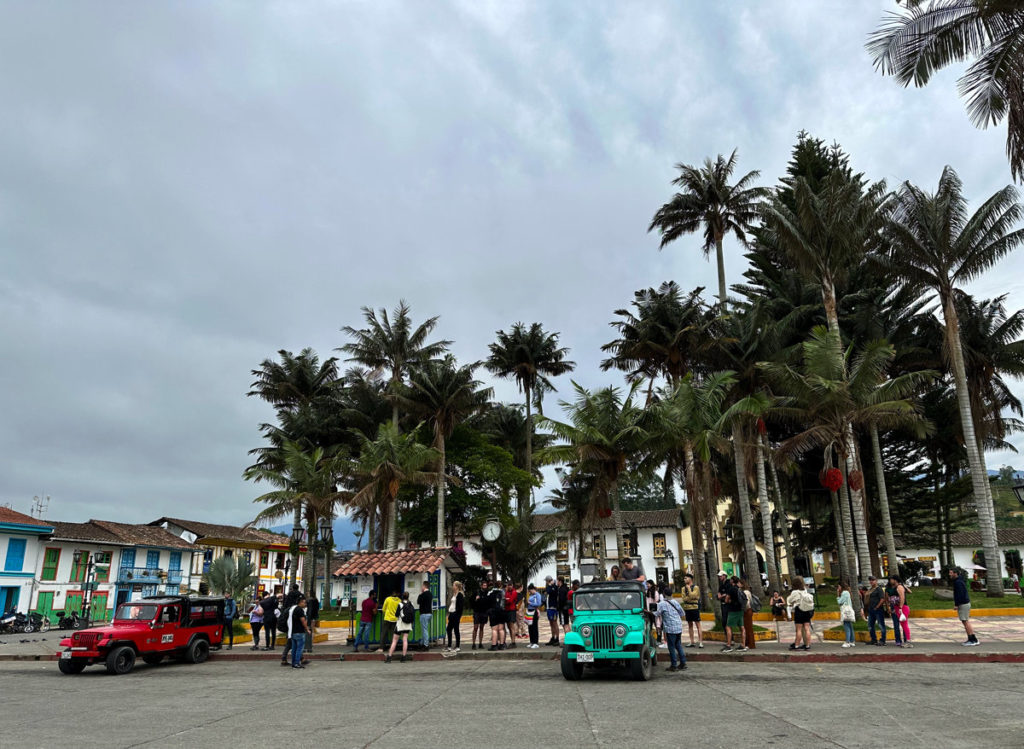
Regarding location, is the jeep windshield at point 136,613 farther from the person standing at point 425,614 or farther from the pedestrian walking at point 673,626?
the pedestrian walking at point 673,626

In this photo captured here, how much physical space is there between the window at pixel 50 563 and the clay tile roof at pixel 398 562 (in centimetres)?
3757

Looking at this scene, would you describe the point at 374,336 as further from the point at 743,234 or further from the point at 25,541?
the point at 25,541

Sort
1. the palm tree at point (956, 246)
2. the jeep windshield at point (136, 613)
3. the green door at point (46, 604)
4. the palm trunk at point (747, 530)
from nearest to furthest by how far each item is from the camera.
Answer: the jeep windshield at point (136, 613) → the palm tree at point (956, 246) → the palm trunk at point (747, 530) → the green door at point (46, 604)

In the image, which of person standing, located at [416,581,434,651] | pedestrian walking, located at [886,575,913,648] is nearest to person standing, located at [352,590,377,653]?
person standing, located at [416,581,434,651]

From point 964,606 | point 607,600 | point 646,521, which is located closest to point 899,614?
point 964,606

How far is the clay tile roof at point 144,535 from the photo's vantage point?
5294 cm

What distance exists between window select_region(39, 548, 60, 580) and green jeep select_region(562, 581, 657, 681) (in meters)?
46.9

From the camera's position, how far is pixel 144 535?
184 feet

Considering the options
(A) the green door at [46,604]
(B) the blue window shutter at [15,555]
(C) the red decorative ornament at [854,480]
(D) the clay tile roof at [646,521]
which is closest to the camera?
(C) the red decorative ornament at [854,480]

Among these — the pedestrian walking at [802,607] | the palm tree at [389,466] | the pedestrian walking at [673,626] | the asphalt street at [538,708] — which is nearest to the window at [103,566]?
the palm tree at [389,466]

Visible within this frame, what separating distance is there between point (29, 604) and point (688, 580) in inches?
1835

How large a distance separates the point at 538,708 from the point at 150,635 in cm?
1249

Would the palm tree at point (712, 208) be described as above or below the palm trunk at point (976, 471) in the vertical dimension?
above

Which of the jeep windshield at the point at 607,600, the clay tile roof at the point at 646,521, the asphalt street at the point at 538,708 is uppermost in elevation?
the clay tile roof at the point at 646,521
